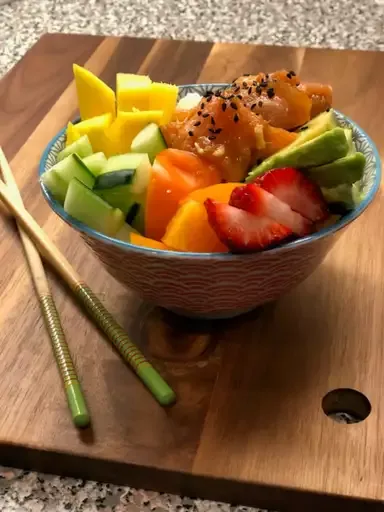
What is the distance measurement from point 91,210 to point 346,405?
27 cm

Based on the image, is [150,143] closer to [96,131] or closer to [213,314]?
[96,131]

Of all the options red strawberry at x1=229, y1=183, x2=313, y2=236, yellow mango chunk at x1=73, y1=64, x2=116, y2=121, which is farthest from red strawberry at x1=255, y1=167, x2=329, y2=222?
yellow mango chunk at x1=73, y1=64, x2=116, y2=121

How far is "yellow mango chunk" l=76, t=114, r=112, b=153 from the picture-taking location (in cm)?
71

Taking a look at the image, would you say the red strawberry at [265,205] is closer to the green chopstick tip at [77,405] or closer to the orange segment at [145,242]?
the orange segment at [145,242]

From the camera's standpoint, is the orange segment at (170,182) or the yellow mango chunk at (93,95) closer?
the orange segment at (170,182)

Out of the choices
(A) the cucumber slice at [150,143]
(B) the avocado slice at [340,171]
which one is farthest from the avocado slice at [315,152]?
(A) the cucumber slice at [150,143]

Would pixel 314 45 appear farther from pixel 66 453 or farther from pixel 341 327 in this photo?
pixel 66 453

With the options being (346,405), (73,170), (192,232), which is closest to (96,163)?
(73,170)

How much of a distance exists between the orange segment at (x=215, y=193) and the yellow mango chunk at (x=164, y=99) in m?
0.15

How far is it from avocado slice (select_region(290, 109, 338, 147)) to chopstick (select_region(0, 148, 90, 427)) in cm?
27

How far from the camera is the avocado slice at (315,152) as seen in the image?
60 centimetres

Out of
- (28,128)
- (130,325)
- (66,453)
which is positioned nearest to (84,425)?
(66,453)

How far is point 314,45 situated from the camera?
1354mm

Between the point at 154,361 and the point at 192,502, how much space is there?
137 millimetres
